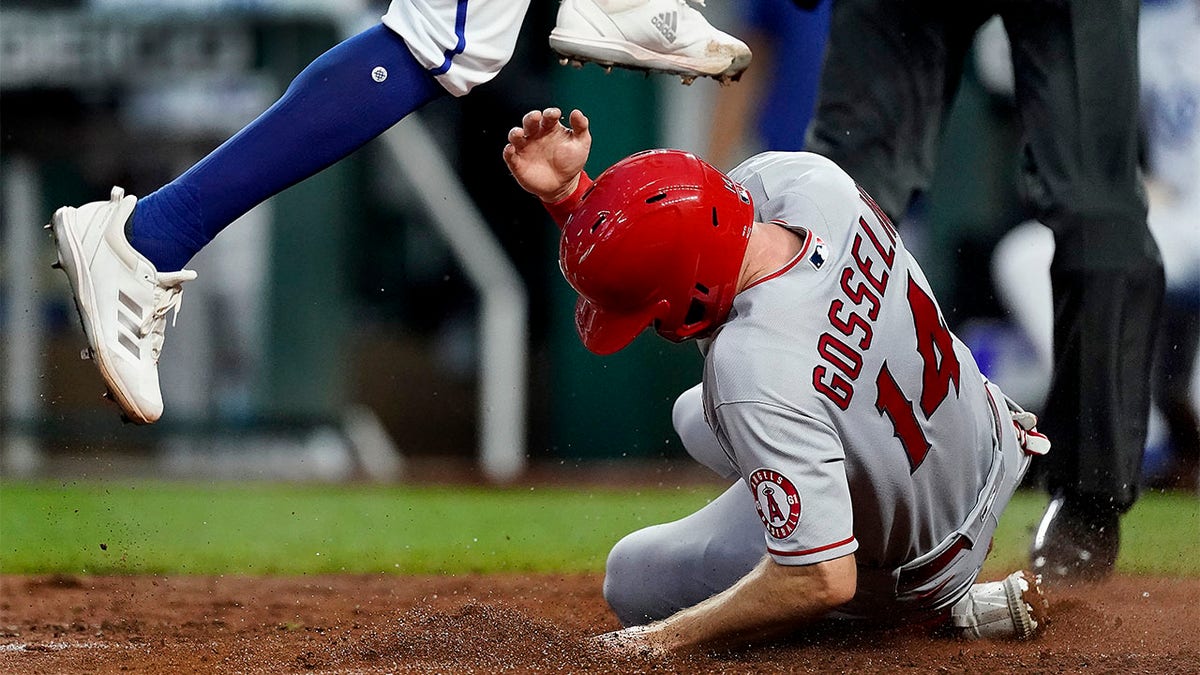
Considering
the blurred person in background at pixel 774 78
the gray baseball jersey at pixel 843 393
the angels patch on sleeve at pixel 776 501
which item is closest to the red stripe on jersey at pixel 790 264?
the gray baseball jersey at pixel 843 393

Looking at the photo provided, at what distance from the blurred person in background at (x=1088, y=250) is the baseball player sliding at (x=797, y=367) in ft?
1.90

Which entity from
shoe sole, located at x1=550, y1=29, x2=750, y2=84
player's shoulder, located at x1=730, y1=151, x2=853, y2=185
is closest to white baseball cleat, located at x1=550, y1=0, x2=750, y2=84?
shoe sole, located at x1=550, y1=29, x2=750, y2=84

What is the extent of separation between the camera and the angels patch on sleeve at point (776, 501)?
89.0 inches

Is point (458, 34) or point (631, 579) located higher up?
point (458, 34)

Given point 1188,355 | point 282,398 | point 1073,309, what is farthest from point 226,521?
point 1188,355

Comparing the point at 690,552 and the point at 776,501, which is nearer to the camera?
the point at 776,501

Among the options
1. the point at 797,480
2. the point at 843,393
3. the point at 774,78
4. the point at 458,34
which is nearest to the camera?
the point at 797,480

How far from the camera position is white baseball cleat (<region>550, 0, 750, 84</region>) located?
9.43 ft

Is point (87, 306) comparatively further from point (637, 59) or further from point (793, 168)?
point (793, 168)

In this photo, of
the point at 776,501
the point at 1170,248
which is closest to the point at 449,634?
the point at 776,501

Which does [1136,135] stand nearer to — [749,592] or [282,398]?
[749,592]

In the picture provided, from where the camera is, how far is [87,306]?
259 centimetres

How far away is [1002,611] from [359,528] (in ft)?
10.1

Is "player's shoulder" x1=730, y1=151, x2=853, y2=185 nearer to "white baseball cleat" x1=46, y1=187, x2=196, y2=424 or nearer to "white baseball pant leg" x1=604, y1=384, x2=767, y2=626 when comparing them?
"white baseball pant leg" x1=604, y1=384, x2=767, y2=626
